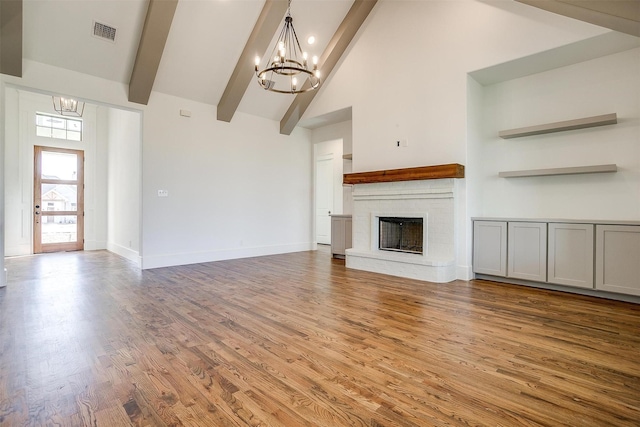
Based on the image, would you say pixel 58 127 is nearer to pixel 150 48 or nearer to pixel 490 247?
pixel 150 48

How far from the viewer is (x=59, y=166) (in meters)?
8.05

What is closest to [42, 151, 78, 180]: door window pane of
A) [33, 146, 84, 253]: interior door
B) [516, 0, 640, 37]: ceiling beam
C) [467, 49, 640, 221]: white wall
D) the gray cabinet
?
[33, 146, 84, 253]: interior door

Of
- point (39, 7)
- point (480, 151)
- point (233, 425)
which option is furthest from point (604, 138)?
point (39, 7)

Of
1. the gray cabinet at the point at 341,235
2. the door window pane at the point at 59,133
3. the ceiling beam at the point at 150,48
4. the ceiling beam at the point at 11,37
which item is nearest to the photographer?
the ceiling beam at the point at 11,37

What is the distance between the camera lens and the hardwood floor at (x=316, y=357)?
5.43 feet

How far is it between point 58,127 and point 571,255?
11.0 meters

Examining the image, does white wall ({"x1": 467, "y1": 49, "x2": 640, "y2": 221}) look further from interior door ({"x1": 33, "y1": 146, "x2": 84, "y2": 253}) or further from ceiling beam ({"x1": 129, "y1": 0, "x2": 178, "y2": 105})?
interior door ({"x1": 33, "y1": 146, "x2": 84, "y2": 253})

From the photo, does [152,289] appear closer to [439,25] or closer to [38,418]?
[38,418]

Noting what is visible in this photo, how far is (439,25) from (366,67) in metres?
1.45

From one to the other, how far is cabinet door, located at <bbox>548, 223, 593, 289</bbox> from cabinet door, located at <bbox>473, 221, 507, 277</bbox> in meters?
0.56

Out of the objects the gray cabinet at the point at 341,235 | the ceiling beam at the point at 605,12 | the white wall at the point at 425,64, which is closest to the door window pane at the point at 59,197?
the gray cabinet at the point at 341,235

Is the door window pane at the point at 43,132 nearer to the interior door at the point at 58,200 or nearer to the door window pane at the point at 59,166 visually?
the interior door at the point at 58,200

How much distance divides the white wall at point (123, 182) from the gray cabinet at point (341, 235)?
13.0 feet

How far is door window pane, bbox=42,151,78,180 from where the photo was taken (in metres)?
7.80
